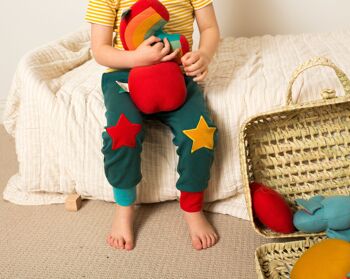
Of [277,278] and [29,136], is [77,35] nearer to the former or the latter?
[29,136]

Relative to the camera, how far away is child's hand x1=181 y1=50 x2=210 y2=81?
39.1 inches

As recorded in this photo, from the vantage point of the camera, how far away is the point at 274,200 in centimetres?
92

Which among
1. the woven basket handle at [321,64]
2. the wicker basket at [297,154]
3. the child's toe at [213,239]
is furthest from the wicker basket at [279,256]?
the woven basket handle at [321,64]

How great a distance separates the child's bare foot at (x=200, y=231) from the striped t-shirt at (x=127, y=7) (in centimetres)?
46

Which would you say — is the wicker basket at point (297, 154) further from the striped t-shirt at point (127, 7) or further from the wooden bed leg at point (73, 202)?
the wooden bed leg at point (73, 202)

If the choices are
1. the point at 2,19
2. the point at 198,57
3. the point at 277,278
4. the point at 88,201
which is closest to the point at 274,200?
the point at 277,278

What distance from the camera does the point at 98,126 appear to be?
1.12 meters

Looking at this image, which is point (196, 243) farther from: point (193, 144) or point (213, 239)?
point (193, 144)

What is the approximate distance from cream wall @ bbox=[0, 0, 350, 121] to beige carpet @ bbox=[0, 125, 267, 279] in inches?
34.3

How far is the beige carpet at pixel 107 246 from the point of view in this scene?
956 mm

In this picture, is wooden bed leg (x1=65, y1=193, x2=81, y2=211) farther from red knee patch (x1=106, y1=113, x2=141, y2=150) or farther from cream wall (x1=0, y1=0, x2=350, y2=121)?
cream wall (x1=0, y1=0, x2=350, y2=121)

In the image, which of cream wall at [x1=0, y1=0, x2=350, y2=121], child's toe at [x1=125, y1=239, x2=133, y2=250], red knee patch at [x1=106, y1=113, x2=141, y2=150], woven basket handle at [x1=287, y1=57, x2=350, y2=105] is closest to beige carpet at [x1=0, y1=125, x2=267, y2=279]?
child's toe at [x1=125, y1=239, x2=133, y2=250]

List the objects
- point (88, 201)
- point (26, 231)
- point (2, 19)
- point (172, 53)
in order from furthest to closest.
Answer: point (2, 19) < point (88, 201) < point (26, 231) < point (172, 53)

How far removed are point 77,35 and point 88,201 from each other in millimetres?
671
